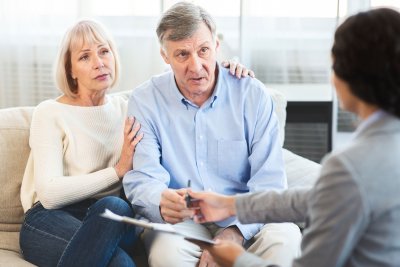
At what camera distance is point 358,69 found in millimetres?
1162

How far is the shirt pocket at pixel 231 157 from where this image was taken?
6.70 feet

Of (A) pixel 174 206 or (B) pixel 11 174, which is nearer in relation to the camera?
(A) pixel 174 206

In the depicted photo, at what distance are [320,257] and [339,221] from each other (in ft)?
0.29

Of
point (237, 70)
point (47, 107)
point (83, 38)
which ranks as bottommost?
point (47, 107)

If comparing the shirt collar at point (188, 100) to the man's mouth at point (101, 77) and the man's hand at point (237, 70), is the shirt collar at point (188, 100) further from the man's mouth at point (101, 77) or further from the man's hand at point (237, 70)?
the man's mouth at point (101, 77)

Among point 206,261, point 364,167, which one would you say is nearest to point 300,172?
point 206,261

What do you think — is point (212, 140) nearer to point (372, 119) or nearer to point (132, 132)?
point (132, 132)

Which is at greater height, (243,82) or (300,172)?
(243,82)

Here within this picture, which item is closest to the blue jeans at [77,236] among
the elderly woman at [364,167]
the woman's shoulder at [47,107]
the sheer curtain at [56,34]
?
the woman's shoulder at [47,107]

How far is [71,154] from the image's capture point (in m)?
2.09

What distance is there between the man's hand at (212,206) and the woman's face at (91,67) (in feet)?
2.34

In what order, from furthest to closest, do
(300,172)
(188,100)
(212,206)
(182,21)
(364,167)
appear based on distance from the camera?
(300,172), (188,100), (182,21), (212,206), (364,167)

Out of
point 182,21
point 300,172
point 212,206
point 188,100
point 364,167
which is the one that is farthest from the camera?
point 300,172

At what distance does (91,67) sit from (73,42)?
11cm
